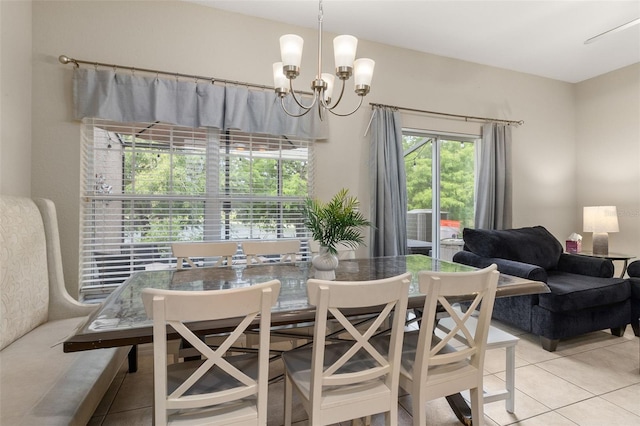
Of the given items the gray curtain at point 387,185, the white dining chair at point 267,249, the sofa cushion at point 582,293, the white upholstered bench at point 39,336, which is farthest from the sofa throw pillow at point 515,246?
the white upholstered bench at point 39,336

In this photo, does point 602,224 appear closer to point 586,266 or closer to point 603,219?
point 603,219

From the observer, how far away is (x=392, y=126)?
11.2ft

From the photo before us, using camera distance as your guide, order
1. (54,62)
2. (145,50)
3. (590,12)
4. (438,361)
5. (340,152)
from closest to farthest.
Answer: (438,361)
(54,62)
(145,50)
(590,12)
(340,152)

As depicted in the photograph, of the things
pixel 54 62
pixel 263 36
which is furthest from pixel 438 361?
pixel 54 62

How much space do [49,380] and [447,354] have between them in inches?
68.6

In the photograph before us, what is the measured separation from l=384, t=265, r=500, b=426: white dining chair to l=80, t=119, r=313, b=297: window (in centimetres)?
195

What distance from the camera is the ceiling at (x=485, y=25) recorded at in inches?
111

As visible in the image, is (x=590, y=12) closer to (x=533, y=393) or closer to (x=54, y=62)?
(x=533, y=393)

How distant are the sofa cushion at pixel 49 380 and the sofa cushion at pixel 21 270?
10 centimetres

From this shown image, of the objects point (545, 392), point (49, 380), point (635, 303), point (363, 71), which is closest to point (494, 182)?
point (635, 303)

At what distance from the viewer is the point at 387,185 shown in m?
3.34

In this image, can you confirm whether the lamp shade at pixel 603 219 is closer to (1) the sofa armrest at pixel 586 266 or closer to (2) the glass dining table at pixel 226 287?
(1) the sofa armrest at pixel 586 266

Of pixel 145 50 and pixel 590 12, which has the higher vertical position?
pixel 590 12

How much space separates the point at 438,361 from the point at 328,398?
53 centimetres
